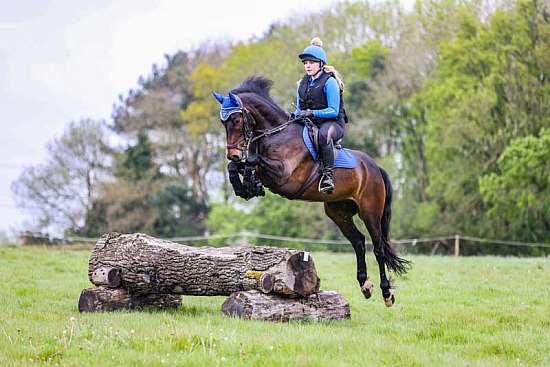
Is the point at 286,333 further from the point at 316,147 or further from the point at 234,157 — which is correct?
the point at 316,147

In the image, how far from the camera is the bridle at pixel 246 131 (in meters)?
8.36

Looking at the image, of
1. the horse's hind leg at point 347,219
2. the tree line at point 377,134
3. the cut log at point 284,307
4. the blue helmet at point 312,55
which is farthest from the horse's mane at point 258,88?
the tree line at point 377,134

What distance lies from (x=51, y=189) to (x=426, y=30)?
25242 mm

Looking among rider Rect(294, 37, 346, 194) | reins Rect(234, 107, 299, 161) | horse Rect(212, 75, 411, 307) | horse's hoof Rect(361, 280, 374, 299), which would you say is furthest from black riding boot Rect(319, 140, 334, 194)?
horse's hoof Rect(361, 280, 374, 299)

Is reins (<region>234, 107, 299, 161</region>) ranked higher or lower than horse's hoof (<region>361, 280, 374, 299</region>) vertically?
higher

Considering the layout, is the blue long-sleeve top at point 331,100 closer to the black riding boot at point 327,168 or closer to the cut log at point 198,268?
the black riding boot at point 327,168

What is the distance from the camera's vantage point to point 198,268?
28.2 ft

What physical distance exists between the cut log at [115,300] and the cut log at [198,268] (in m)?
0.12

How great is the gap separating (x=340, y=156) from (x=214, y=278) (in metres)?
2.31

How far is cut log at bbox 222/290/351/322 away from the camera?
8.09 metres

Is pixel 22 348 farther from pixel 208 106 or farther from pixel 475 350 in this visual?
pixel 208 106

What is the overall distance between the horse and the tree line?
26.3m

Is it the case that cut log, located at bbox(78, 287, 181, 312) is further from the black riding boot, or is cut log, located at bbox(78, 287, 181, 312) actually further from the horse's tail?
the horse's tail

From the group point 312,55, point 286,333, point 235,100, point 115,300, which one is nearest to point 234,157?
point 235,100
